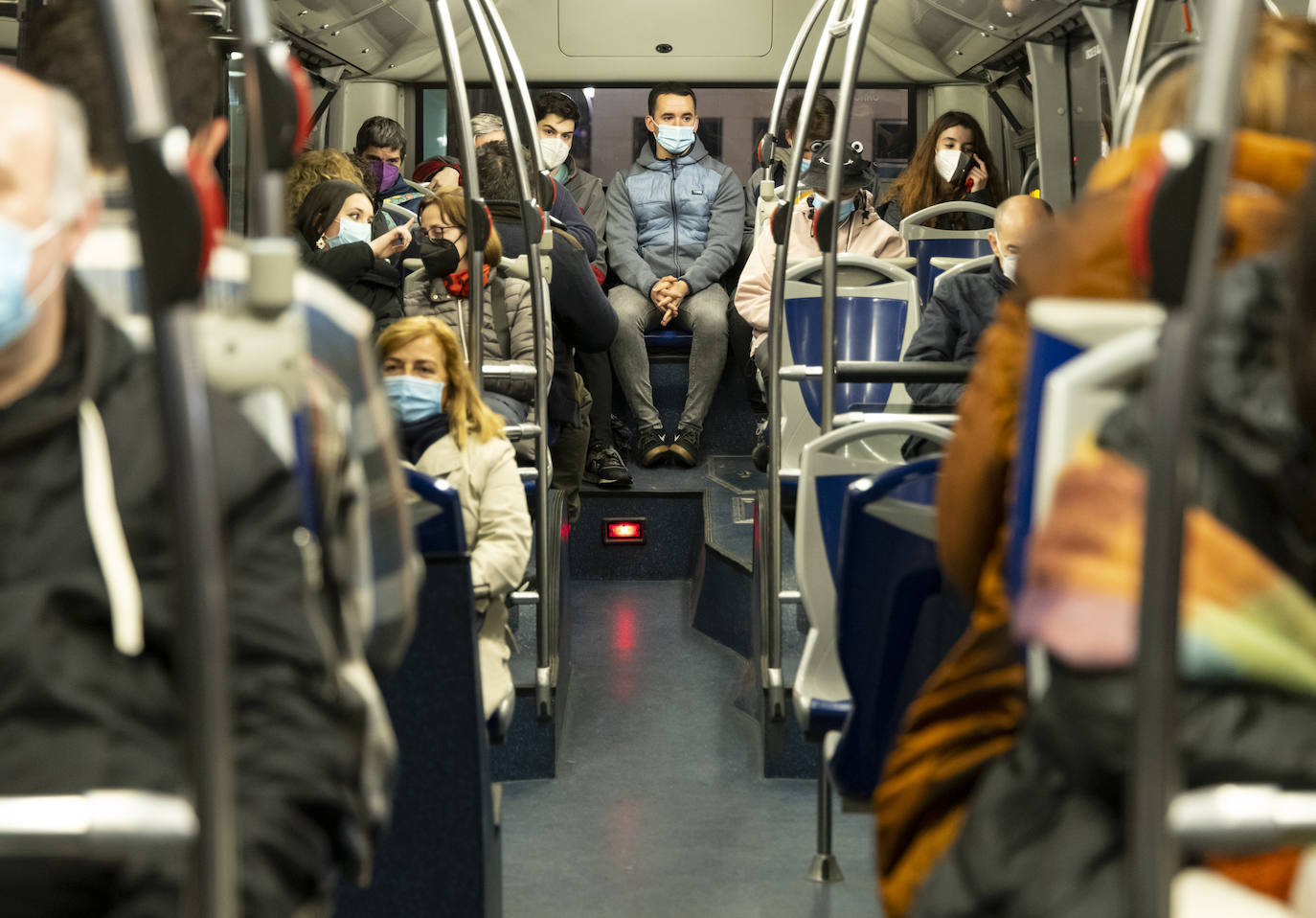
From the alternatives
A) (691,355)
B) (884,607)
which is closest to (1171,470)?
(884,607)

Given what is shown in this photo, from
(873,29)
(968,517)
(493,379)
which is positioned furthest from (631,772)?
(873,29)

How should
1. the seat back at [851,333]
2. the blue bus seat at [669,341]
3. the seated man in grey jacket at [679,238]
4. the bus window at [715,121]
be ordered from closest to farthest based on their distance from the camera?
the seat back at [851,333] → the seated man in grey jacket at [679,238] → the blue bus seat at [669,341] → the bus window at [715,121]

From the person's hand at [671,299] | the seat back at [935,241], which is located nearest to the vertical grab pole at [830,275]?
the seat back at [935,241]

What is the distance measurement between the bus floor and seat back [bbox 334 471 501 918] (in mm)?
752

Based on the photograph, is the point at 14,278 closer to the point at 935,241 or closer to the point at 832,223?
the point at 832,223

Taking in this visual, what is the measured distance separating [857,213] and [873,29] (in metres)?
2.67

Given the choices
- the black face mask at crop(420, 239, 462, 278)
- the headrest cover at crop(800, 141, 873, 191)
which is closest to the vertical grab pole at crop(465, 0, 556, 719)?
the black face mask at crop(420, 239, 462, 278)

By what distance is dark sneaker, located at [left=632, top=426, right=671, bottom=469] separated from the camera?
6914 mm

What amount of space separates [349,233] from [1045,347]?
386cm

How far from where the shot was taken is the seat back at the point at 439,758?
86.5 inches

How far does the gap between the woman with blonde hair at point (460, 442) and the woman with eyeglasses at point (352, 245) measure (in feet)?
3.73

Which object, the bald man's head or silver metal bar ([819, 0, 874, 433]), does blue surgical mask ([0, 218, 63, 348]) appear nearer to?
silver metal bar ([819, 0, 874, 433])

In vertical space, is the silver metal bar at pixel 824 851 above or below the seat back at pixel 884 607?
below

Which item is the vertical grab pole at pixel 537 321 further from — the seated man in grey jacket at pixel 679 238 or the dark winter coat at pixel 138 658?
the seated man in grey jacket at pixel 679 238
